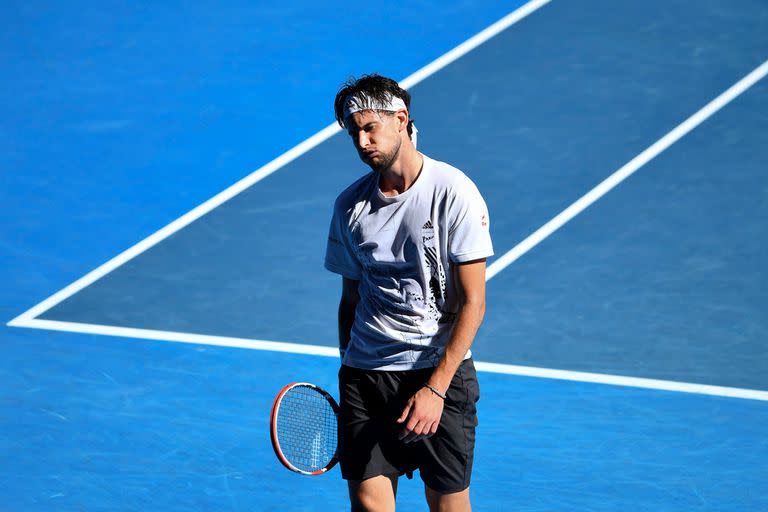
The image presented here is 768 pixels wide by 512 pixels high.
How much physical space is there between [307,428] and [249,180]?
18.1 ft

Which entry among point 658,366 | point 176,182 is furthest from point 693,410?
point 176,182

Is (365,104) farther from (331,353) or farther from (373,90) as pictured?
(331,353)

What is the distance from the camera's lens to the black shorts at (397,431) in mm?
4250

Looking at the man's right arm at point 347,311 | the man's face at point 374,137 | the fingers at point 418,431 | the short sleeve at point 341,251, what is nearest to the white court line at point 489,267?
the man's right arm at point 347,311

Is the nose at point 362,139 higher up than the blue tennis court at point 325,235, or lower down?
lower down

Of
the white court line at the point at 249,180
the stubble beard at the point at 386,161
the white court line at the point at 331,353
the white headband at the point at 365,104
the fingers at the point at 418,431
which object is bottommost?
the fingers at the point at 418,431

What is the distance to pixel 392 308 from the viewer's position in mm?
4195

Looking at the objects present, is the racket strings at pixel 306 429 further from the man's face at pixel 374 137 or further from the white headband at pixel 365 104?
the white headband at pixel 365 104

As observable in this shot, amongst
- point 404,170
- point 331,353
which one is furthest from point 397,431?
point 331,353

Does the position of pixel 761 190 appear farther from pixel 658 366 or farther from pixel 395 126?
pixel 395 126

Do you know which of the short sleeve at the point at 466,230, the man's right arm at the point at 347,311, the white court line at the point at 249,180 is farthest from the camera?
the white court line at the point at 249,180

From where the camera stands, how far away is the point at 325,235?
9.02 meters

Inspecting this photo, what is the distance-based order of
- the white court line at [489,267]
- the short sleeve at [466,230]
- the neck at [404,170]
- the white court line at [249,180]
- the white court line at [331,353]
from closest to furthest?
the short sleeve at [466,230] → the neck at [404,170] → the white court line at [331,353] → the white court line at [489,267] → the white court line at [249,180]

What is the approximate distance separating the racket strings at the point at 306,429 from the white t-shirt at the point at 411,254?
37 centimetres
